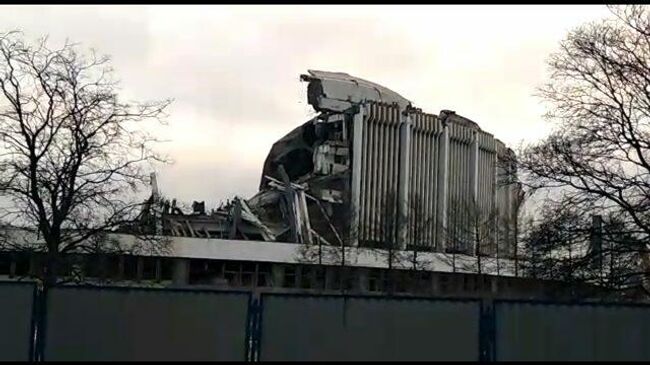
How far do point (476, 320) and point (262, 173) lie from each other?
359 ft

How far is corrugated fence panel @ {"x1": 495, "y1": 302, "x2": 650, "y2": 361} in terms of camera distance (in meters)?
12.8

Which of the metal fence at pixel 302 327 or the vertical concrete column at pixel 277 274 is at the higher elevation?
the vertical concrete column at pixel 277 274

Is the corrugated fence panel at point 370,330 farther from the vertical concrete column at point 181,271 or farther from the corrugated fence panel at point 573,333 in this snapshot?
the vertical concrete column at point 181,271

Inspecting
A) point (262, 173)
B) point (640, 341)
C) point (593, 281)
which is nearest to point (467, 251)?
point (262, 173)

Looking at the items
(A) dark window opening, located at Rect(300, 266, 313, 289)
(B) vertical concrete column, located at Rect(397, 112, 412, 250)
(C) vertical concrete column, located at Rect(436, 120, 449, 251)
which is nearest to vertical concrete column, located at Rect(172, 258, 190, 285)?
(A) dark window opening, located at Rect(300, 266, 313, 289)

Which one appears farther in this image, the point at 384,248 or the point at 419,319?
the point at 384,248

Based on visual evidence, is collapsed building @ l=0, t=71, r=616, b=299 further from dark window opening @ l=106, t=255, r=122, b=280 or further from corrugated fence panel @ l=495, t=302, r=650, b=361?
corrugated fence panel @ l=495, t=302, r=650, b=361

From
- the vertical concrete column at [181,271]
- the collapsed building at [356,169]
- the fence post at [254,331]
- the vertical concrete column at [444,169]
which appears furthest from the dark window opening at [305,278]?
the fence post at [254,331]

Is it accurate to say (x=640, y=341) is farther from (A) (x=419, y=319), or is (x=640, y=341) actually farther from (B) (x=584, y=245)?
(B) (x=584, y=245)

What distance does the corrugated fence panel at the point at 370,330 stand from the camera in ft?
42.5

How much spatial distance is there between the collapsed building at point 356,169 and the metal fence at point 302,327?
76.5 m

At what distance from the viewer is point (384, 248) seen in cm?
7438

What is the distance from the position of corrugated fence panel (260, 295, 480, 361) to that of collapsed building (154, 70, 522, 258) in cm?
7650

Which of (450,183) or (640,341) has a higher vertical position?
(450,183)
